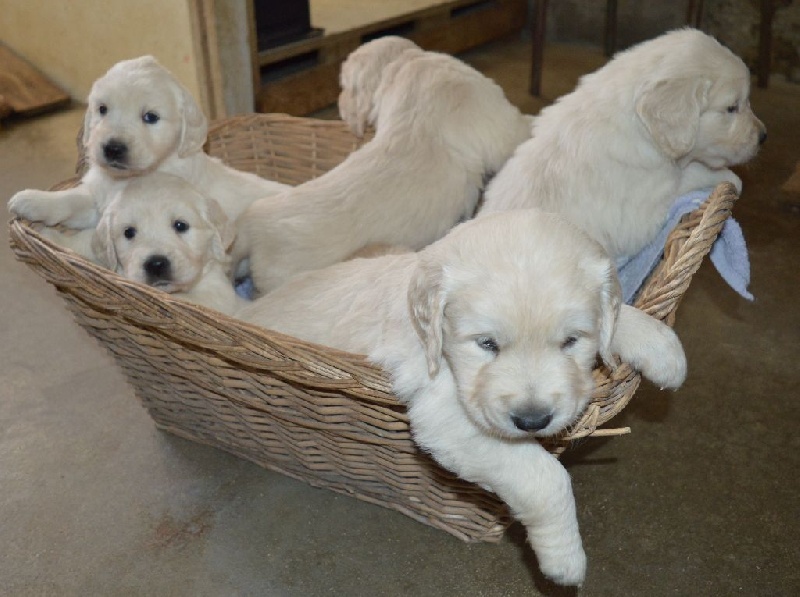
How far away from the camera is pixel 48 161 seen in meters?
5.41

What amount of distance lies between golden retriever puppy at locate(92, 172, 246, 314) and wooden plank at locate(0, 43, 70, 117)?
11.6 ft

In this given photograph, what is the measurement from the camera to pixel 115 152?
308 cm

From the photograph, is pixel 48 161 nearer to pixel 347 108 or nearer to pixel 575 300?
pixel 347 108

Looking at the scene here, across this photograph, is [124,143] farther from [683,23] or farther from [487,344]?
[683,23]

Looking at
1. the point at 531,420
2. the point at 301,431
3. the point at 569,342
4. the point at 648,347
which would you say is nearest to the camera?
the point at 531,420

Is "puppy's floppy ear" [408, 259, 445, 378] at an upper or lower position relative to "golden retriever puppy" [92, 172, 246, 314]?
upper

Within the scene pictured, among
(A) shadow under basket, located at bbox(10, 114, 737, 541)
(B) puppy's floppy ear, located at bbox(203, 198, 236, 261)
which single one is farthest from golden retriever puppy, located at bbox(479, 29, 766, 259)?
A: (B) puppy's floppy ear, located at bbox(203, 198, 236, 261)

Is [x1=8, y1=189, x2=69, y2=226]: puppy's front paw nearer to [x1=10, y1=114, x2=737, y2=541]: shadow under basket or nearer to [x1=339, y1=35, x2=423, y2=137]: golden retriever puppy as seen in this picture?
[x1=10, y1=114, x2=737, y2=541]: shadow under basket

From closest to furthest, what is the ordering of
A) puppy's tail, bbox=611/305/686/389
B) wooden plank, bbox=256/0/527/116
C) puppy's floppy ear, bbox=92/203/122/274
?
puppy's tail, bbox=611/305/686/389
puppy's floppy ear, bbox=92/203/122/274
wooden plank, bbox=256/0/527/116

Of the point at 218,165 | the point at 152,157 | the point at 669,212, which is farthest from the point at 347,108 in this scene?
the point at 669,212

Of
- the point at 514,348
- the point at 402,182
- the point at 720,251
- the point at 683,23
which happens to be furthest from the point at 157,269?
the point at 683,23

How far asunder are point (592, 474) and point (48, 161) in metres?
4.03

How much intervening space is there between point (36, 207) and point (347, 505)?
4.93ft

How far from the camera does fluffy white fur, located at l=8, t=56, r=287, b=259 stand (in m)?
3.09
